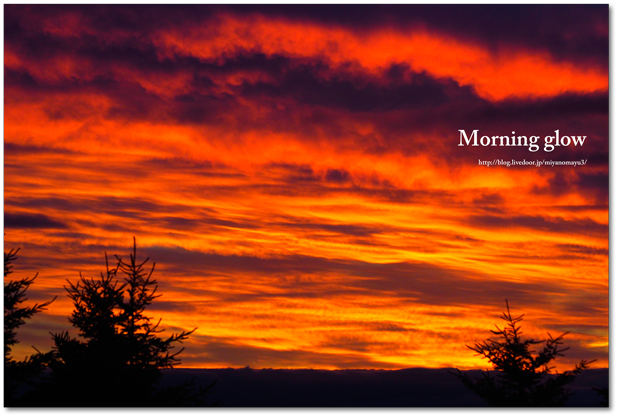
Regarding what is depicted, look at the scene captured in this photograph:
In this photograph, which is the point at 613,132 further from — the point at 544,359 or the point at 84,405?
the point at 84,405

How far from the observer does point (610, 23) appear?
21.5 meters

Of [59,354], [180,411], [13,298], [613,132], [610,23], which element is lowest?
[180,411]

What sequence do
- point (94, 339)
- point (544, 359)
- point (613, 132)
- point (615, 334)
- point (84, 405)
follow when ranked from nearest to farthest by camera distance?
point (615, 334)
point (613, 132)
point (84, 405)
point (94, 339)
point (544, 359)

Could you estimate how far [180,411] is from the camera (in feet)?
75.8

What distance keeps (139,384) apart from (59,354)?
3.81m

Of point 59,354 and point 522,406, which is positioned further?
point 522,406

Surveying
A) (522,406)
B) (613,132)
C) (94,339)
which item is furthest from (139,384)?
(613,132)

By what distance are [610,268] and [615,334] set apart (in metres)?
2.08

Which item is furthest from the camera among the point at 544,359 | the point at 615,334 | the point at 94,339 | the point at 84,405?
the point at 544,359

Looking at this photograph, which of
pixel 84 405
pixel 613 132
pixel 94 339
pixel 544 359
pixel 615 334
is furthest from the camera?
pixel 544 359

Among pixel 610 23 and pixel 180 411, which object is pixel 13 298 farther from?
pixel 610 23

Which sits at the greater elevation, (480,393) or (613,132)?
(613,132)

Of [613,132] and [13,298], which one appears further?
[13,298]

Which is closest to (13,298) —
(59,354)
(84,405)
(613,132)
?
(59,354)
